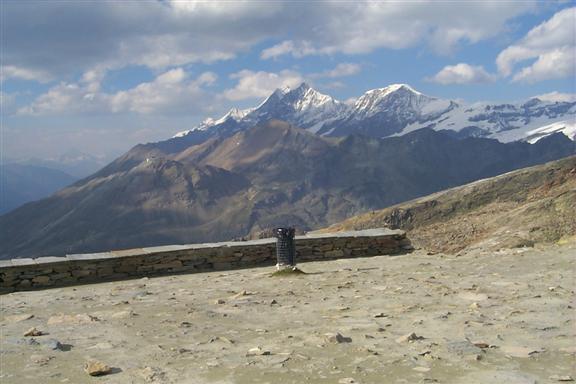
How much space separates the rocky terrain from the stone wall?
150 centimetres

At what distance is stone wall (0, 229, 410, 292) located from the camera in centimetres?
1728

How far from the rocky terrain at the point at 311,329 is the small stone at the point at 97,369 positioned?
0.03 metres

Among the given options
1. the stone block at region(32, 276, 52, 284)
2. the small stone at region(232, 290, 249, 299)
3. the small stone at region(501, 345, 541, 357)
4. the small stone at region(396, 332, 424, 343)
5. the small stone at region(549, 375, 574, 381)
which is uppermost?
the stone block at region(32, 276, 52, 284)

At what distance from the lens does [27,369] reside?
8.03 meters

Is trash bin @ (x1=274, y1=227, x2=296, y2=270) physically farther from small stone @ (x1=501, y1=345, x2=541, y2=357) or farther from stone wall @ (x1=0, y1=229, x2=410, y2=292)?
small stone @ (x1=501, y1=345, x2=541, y2=357)

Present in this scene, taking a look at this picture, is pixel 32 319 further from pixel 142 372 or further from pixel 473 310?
pixel 473 310

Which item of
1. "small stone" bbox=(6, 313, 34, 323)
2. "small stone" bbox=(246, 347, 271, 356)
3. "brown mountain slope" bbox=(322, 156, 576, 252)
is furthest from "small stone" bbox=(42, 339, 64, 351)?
"brown mountain slope" bbox=(322, 156, 576, 252)

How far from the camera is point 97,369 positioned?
7734 mm

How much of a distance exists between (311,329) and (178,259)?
10.0 meters

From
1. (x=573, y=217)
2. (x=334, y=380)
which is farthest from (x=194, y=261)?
(x=573, y=217)

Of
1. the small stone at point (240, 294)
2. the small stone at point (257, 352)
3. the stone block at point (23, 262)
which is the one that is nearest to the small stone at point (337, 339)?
the small stone at point (257, 352)

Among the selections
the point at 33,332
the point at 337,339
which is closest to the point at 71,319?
the point at 33,332

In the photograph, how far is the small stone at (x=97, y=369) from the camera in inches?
304

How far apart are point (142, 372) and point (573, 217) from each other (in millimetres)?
35636
